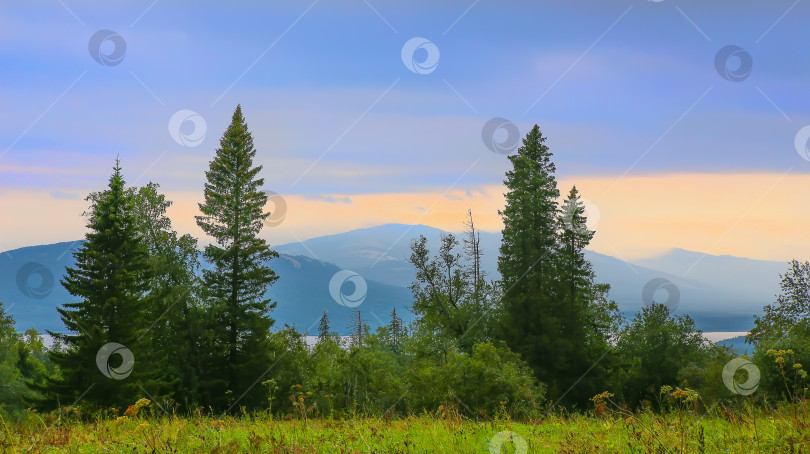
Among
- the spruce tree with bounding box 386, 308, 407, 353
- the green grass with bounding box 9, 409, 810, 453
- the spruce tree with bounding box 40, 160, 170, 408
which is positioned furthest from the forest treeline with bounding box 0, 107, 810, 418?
the green grass with bounding box 9, 409, 810, 453

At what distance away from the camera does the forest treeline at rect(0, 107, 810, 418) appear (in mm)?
33938

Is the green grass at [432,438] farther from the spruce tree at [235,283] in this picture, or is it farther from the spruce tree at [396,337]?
the spruce tree at [396,337]

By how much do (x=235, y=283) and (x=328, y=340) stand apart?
10570 millimetres

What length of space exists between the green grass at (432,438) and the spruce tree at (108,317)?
92.0 ft

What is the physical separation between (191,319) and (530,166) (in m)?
26.6

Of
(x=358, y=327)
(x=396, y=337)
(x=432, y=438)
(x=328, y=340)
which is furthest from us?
(x=358, y=327)

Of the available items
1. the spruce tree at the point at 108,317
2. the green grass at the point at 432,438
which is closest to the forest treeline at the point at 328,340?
the spruce tree at the point at 108,317

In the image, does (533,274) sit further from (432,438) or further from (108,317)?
(432,438)

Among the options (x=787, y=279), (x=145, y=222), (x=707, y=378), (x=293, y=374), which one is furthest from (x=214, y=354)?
(x=787, y=279)

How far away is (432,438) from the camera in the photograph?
729 centimetres

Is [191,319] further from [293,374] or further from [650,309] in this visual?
[650,309]

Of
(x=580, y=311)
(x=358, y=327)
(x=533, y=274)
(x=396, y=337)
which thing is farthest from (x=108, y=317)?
(x=358, y=327)

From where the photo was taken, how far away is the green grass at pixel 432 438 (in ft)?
19.4

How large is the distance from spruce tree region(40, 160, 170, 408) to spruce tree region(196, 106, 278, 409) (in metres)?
4.22
